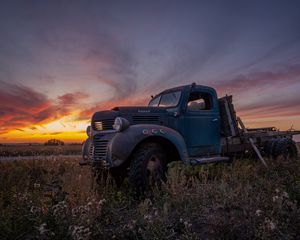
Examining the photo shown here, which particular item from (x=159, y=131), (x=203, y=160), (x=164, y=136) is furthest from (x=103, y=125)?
(x=203, y=160)

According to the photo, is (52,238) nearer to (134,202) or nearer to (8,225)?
(8,225)

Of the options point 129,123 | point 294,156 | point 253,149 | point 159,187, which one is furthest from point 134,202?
point 294,156

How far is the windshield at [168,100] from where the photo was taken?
23.0ft

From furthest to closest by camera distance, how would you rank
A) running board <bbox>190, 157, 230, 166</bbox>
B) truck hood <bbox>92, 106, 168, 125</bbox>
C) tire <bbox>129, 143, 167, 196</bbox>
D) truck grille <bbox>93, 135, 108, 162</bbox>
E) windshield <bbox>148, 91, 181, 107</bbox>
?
windshield <bbox>148, 91, 181, 107</bbox> < running board <bbox>190, 157, 230, 166</bbox> < truck hood <bbox>92, 106, 168, 125</bbox> < truck grille <bbox>93, 135, 108, 162</bbox> < tire <bbox>129, 143, 167, 196</bbox>

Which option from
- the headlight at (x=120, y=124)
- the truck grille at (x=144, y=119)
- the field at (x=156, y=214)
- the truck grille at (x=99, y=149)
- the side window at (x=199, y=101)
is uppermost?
the side window at (x=199, y=101)

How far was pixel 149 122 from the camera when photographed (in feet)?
20.5

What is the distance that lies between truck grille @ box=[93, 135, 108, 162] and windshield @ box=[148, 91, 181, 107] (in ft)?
6.87

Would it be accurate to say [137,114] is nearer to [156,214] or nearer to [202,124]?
[202,124]

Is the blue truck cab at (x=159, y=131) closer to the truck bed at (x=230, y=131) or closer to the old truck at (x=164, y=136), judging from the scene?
the old truck at (x=164, y=136)

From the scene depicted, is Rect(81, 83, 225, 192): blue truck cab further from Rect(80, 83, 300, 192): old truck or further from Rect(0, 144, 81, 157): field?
Rect(0, 144, 81, 157): field

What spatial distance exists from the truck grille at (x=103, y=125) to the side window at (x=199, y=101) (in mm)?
2220

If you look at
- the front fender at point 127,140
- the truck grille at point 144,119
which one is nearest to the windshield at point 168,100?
the truck grille at point 144,119

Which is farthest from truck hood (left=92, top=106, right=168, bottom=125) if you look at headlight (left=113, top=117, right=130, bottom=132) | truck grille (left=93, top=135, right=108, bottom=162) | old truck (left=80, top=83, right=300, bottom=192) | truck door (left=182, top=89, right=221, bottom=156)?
truck door (left=182, top=89, right=221, bottom=156)

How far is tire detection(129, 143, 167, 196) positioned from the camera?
5.20 metres
